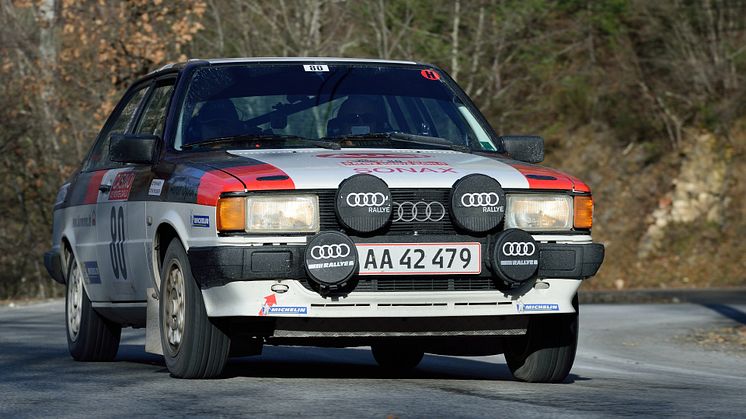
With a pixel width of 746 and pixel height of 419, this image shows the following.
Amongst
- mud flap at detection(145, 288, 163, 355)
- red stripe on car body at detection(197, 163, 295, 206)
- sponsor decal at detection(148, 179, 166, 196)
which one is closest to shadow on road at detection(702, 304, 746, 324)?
mud flap at detection(145, 288, 163, 355)

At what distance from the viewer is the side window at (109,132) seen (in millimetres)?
9945

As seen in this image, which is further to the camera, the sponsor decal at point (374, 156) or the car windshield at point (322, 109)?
the car windshield at point (322, 109)

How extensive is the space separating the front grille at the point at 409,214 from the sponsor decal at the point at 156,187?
1.23m

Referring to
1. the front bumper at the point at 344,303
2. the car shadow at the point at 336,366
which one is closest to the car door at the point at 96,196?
the car shadow at the point at 336,366

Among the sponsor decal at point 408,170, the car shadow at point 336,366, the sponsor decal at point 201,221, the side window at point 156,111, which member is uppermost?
the side window at point 156,111

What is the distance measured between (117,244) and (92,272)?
1.98 feet

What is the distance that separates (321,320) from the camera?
759cm

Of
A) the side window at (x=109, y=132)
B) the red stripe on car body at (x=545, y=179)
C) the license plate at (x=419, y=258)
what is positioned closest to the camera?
the license plate at (x=419, y=258)

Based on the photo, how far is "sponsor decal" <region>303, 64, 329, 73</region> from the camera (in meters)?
9.05

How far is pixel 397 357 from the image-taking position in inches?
384

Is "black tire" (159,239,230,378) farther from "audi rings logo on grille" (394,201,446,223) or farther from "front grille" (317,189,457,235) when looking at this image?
"audi rings logo on grille" (394,201,446,223)

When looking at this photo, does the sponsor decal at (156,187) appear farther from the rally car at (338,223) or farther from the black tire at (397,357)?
the black tire at (397,357)

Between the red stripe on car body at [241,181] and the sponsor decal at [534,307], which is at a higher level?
the red stripe on car body at [241,181]

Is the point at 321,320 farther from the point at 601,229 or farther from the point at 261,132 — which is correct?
the point at 601,229
